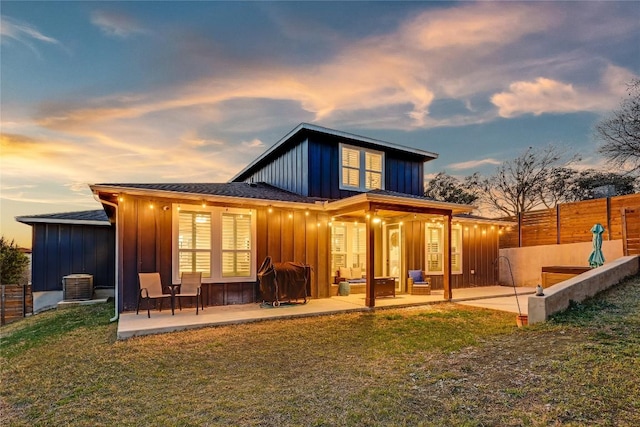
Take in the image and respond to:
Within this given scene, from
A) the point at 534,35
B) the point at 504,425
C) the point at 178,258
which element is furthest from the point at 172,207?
the point at 534,35

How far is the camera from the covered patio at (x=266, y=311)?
572 cm

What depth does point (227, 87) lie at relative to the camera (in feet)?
30.0

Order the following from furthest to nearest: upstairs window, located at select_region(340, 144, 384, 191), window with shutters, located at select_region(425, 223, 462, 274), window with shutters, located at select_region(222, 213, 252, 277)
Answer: window with shutters, located at select_region(425, 223, 462, 274), upstairs window, located at select_region(340, 144, 384, 191), window with shutters, located at select_region(222, 213, 252, 277)

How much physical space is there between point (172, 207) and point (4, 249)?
1107 centimetres

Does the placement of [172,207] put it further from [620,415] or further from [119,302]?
[620,415]

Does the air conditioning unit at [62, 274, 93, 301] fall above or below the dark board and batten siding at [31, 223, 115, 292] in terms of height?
below

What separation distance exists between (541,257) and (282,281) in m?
9.97

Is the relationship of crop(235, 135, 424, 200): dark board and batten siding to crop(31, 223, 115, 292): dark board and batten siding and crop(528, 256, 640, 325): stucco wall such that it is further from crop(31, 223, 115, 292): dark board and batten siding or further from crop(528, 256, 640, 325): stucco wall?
crop(31, 223, 115, 292): dark board and batten siding

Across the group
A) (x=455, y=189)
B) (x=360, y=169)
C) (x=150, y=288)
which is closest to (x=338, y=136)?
(x=360, y=169)

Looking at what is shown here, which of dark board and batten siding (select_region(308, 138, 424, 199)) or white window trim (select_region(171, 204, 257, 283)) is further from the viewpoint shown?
dark board and batten siding (select_region(308, 138, 424, 199))

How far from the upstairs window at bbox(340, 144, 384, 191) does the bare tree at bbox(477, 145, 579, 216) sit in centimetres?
1276

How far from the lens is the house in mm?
6957

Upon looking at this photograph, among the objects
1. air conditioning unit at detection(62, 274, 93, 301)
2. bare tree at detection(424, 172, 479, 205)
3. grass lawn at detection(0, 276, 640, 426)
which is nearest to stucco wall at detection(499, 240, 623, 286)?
grass lawn at detection(0, 276, 640, 426)

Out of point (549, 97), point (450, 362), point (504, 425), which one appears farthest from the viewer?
point (549, 97)
